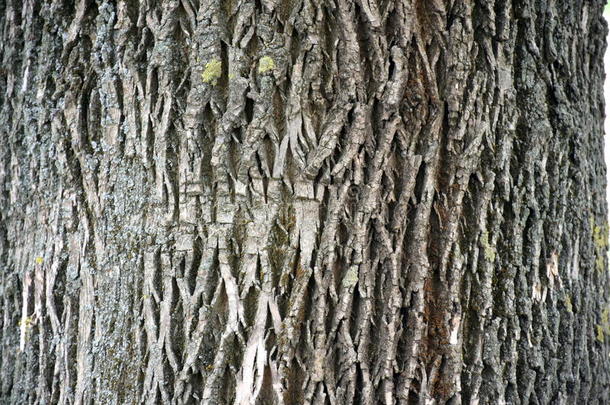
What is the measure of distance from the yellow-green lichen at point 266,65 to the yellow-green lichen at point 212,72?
11 centimetres

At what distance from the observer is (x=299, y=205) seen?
156 cm

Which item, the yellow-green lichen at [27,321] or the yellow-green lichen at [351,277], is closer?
the yellow-green lichen at [351,277]

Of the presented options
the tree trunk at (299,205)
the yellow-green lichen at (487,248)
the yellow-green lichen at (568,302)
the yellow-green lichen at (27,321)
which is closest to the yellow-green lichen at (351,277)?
the tree trunk at (299,205)

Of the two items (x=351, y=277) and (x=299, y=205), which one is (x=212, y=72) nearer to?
(x=299, y=205)

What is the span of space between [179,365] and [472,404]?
82 centimetres

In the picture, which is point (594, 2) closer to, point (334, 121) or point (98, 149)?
point (334, 121)

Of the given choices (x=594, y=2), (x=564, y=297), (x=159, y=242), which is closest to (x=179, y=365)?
(x=159, y=242)

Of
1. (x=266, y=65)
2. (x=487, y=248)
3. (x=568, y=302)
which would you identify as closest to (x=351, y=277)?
(x=487, y=248)

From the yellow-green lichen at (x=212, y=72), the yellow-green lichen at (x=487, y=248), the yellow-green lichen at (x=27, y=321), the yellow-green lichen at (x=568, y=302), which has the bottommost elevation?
the yellow-green lichen at (x=27, y=321)

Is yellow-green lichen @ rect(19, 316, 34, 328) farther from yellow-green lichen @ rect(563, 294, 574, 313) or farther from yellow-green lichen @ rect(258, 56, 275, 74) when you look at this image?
yellow-green lichen @ rect(563, 294, 574, 313)

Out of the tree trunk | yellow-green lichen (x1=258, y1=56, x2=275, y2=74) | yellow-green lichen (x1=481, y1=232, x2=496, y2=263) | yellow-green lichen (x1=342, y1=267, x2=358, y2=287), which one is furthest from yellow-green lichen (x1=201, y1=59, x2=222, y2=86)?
yellow-green lichen (x1=481, y1=232, x2=496, y2=263)

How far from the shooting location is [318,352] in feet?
5.02

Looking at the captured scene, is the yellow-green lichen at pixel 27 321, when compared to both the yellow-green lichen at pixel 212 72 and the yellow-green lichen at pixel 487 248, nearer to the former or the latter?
the yellow-green lichen at pixel 212 72

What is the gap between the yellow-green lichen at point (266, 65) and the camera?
1558 mm
